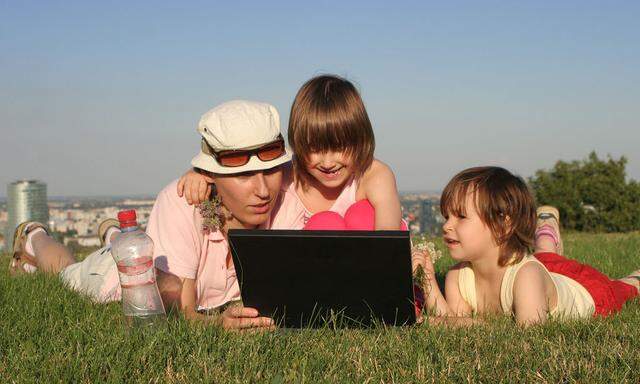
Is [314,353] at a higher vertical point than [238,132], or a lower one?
lower

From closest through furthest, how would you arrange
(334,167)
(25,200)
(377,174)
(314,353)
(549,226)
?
1. (314,353)
2. (334,167)
3. (377,174)
4. (549,226)
5. (25,200)

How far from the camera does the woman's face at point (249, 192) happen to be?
13.1ft

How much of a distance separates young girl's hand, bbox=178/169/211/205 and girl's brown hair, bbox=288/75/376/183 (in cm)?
84

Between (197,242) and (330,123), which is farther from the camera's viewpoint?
(330,123)

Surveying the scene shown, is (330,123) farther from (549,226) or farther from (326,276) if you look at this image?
(549,226)

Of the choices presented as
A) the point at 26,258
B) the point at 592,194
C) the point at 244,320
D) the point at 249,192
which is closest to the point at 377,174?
the point at 249,192

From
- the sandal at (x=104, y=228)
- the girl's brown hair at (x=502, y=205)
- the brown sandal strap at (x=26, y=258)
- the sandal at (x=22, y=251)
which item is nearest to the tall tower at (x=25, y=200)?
the sandal at (x=22, y=251)

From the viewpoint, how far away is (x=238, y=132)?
3.93 meters

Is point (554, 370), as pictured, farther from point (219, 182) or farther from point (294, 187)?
point (294, 187)

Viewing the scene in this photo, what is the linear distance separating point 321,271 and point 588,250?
17.9ft

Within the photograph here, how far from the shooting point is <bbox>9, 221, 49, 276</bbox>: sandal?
6371 mm

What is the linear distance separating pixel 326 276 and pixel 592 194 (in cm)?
1341

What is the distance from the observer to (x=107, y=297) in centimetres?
457

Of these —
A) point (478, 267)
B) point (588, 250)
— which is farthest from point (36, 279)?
point (588, 250)
